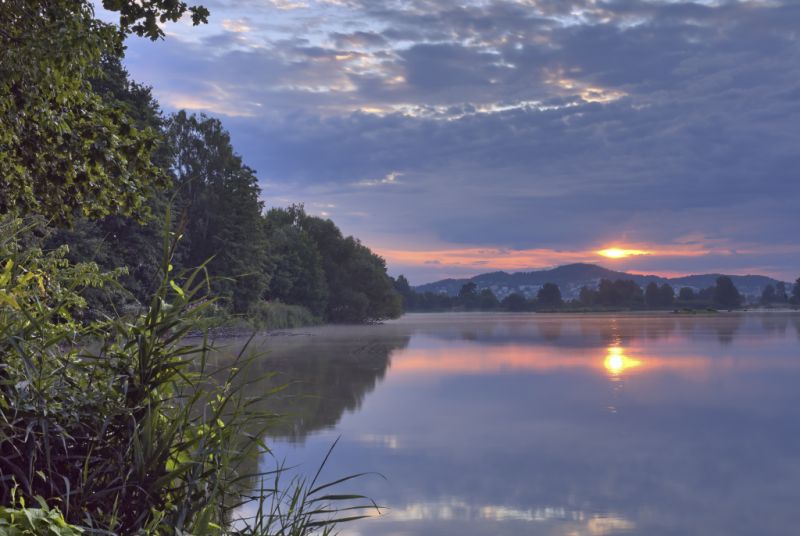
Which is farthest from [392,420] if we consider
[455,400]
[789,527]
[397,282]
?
[397,282]

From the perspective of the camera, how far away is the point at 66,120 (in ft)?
28.1

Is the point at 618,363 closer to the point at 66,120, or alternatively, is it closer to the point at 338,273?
the point at 66,120

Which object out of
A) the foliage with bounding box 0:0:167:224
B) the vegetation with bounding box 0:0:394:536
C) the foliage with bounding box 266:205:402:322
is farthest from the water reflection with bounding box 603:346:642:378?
the foliage with bounding box 266:205:402:322

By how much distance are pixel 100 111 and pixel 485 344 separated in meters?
37.0

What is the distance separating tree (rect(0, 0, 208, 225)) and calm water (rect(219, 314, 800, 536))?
304 cm

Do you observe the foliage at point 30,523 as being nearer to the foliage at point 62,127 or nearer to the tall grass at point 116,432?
the tall grass at point 116,432

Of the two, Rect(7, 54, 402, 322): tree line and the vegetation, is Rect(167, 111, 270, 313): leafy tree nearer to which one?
Rect(7, 54, 402, 322): tree line

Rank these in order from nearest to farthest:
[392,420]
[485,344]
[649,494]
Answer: [649,494] → [392,420] → [485,344]

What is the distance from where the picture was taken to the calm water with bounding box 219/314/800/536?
9508 mm

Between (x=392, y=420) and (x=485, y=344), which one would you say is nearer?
(x=392, y=420)

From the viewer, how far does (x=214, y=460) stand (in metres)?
4.41

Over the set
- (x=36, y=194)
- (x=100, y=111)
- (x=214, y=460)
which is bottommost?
(x=214, y=460)

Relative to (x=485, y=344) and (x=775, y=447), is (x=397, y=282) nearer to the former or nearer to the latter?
(x=485, y=344)

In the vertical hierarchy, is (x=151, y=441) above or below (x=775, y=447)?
above
